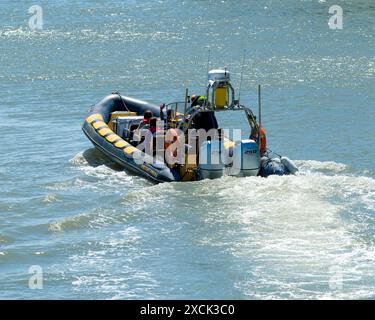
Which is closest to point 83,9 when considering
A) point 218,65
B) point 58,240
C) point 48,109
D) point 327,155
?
point 218,65

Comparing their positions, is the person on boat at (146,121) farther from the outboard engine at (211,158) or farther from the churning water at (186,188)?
the outboard engine at (211,158)

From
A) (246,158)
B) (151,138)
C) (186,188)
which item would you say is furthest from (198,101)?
(186,188)

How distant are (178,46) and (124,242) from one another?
18.5 m

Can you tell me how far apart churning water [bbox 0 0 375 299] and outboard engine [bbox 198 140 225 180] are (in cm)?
19

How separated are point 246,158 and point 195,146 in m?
0.98

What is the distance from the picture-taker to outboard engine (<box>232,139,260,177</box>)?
46.5 feet

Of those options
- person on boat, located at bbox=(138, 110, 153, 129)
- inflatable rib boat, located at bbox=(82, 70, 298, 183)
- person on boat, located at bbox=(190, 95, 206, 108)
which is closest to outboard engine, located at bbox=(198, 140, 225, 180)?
inflatable rib boat, located at bbox=(82, 70, 298, 183)

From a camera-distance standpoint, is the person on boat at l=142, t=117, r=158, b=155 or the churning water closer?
the churning water

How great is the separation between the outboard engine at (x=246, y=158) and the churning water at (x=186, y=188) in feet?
0.48

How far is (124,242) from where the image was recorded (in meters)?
12.4

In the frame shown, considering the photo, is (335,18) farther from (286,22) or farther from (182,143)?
(182,143)

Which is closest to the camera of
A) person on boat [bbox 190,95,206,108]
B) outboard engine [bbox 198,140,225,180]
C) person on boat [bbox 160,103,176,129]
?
outboard engine [bbox 198,140,225,180]

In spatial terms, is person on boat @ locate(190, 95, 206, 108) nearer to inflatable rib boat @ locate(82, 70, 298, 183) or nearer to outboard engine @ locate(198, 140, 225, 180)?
inflatable rib boat @ locate(82, 70, 298, 183)

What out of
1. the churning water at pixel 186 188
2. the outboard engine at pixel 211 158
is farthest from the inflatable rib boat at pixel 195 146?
the churning water at pixel 186 188
